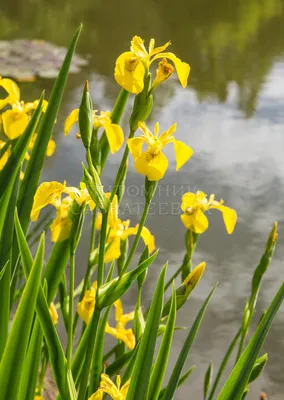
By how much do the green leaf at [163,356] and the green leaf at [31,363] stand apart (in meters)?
0.13

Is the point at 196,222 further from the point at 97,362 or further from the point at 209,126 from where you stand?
the point at 209,126

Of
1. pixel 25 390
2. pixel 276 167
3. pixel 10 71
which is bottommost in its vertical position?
pixel 25 390

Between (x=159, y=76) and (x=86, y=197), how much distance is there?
159 mm

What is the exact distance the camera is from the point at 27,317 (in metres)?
→ 0.51

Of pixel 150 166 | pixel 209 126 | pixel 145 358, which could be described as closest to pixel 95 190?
pixel 150 166

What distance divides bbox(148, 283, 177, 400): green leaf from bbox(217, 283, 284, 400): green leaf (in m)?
0.07

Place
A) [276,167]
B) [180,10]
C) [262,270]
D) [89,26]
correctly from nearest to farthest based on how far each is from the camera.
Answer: [262,270] → [276,167] → [89,26] → [180,10]

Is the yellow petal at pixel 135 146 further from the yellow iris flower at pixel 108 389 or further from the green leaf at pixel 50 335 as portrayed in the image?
the yellow iris flower at pixel 108 389

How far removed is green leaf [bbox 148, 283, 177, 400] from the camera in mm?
557

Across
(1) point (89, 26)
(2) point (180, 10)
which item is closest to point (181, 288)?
(1) point (89, 26)

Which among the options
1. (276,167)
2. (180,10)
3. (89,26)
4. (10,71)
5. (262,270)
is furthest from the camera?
(180,10)

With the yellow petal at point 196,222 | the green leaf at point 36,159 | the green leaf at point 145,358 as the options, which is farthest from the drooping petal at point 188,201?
the green leaf at point 145,358

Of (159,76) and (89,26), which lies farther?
(89,26)

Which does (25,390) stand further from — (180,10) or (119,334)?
(180,10)
